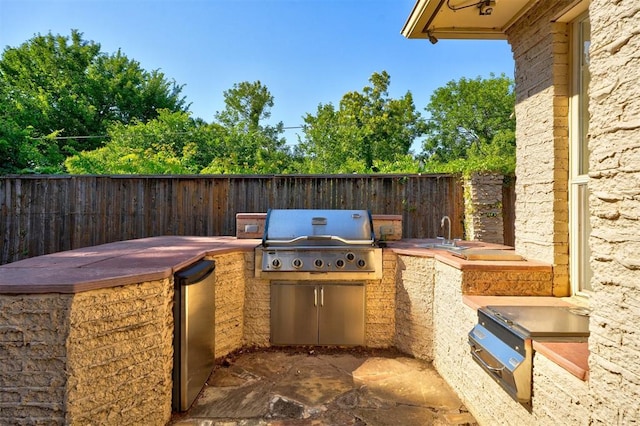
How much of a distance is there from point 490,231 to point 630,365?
14.7 ft

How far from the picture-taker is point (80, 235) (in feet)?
19.1

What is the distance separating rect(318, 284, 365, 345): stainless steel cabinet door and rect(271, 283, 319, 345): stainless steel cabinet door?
85 millimetres

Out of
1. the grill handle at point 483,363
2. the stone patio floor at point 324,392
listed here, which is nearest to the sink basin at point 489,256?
the grill handle at point 483,363

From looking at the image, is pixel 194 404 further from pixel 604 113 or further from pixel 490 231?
pixel 490 231

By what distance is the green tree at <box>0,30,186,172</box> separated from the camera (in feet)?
45.9

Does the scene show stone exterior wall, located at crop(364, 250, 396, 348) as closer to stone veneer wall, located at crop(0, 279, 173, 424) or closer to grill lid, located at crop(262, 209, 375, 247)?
grill lid, located at crop(262, 209, 375, 247)

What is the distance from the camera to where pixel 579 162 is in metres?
2.55

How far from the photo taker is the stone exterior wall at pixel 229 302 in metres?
3.31

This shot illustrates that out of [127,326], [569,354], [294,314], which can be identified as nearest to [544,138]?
[569,354]

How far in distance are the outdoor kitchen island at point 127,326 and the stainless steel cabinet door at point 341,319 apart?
55cm

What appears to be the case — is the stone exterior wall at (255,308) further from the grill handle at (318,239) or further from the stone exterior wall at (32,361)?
the stone exterior wall at (32,361)

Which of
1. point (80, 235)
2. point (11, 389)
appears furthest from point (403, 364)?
point (80, 235)

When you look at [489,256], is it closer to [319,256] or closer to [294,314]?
[319,256]

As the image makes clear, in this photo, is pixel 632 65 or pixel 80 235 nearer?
pixel 632 65
